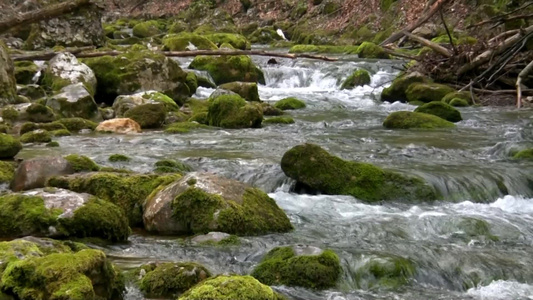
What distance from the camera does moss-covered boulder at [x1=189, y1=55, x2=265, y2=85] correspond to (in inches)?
763

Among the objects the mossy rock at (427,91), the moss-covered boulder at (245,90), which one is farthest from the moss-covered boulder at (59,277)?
the mossy rock at (427,91)

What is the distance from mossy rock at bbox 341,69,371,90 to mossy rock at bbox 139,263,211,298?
1500 centimetres

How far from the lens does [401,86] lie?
17312 millimetres

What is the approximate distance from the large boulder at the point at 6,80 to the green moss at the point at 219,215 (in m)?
8.51

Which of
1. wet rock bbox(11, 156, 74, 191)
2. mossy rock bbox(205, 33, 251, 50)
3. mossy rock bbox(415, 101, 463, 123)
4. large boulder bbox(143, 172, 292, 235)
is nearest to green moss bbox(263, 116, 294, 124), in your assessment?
mossy rock bbox(415, 101, 463, 123)

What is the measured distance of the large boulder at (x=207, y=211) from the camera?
6.53m

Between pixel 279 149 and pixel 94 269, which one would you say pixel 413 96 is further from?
pixel 94 269

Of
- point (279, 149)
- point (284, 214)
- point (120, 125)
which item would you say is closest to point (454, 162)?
point (279, 149)

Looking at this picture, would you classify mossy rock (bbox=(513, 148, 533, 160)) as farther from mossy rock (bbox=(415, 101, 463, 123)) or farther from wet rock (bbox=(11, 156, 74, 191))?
wet rock (bbox=(11, 156, 74, 191))

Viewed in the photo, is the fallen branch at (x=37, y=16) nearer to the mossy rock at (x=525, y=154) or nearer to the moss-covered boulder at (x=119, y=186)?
the moss-covered boulder at (x=119, y=186)

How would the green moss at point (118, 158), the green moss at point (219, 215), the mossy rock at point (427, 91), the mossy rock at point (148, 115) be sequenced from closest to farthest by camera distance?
the green moss at point (219, 215) → the green moss at point (118, 158) → the mossy rock at point (148, 115) → the mossy rock at point (427, 91)

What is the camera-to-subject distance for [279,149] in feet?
36.0

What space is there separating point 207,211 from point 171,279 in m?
1.82

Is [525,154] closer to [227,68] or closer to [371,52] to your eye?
[227,68]
